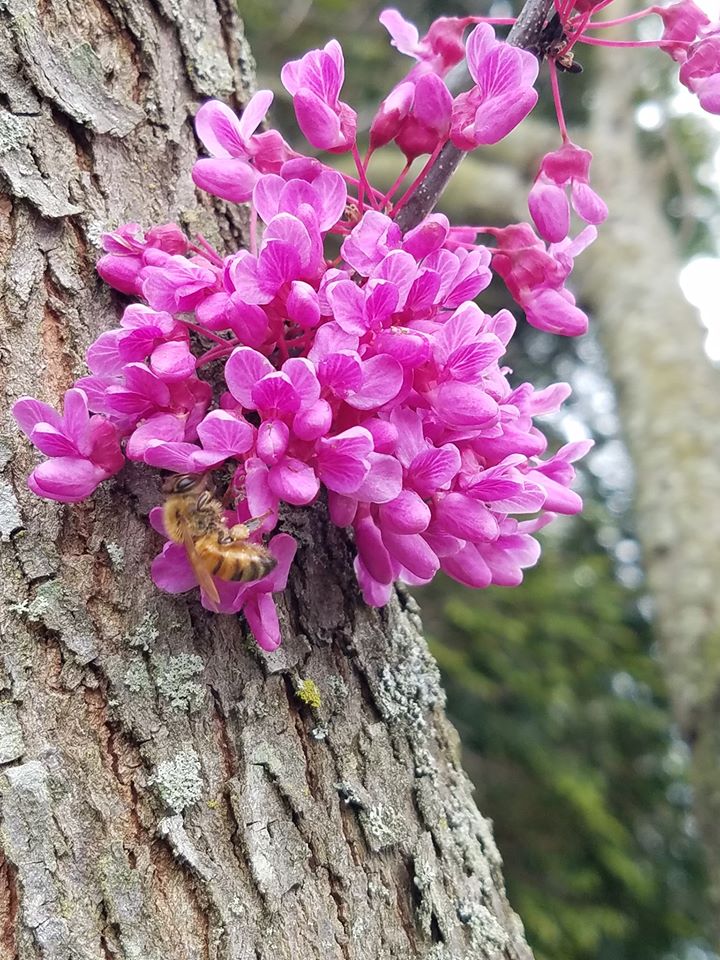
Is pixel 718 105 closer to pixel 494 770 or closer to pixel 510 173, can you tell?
pixel 494 770

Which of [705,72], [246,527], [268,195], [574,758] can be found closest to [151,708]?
[246,527]

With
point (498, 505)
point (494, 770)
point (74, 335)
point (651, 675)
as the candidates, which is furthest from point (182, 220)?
point (651, 675)

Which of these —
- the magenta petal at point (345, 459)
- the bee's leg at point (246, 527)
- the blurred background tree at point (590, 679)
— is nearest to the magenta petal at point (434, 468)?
the magenta petal at point (345, 459)

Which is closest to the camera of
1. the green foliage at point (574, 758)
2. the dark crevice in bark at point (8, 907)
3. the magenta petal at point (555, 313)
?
the dark crevice in bark at point (8, 907)

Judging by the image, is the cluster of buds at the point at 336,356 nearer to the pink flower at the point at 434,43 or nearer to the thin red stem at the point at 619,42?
the pink flower at the point at 434,43

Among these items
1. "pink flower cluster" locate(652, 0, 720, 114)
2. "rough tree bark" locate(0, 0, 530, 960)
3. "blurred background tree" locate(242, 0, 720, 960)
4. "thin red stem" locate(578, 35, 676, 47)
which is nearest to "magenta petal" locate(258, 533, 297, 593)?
"rough tree bark" locate(0, 0, 530, 960)

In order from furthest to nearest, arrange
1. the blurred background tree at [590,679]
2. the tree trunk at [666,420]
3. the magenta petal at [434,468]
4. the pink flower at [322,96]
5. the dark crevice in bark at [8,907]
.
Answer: the blurred background tree at [590,679]
the tree trunk at [666,420]
the pink flower at [322,96]
the magenta petal at [434,468]
the dark crevice in bark at [8,907]

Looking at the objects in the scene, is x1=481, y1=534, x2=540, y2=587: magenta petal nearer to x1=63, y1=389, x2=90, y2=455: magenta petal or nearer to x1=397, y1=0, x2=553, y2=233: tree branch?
x1=397, y1=0, x2=553, y2=233: tree branch

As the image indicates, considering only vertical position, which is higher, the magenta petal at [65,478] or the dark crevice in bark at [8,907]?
the magenta petal at [65,478]
